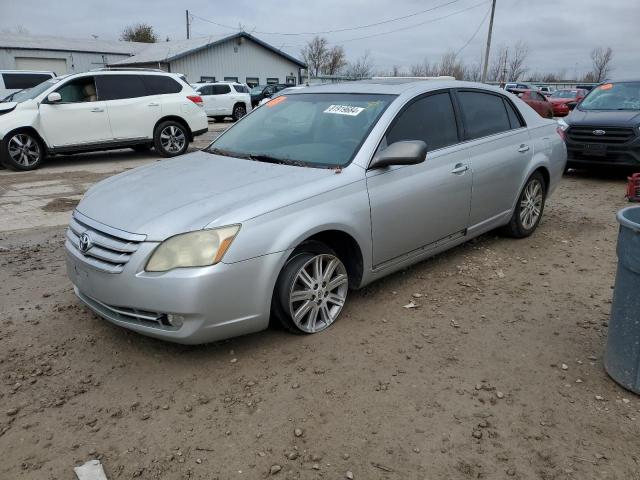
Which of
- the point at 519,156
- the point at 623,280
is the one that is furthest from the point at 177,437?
the point at 519,156

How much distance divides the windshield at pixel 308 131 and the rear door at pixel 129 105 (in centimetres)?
719

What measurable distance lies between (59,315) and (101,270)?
Result: 3.59 feet

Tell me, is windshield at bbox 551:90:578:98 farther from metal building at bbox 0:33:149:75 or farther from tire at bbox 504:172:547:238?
metal building at bbox 0:33:149:75

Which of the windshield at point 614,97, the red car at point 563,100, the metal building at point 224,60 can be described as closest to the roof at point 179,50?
the metal building at point 224,60

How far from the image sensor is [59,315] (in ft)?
12.5

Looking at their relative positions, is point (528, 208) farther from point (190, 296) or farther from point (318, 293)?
point (190, 296)

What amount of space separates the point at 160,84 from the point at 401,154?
9401mm

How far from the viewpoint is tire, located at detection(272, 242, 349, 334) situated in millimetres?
3230

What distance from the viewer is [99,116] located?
416 inches

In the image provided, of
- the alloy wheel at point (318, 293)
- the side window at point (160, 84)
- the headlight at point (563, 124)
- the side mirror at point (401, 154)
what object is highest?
the side window at point (160, 84)

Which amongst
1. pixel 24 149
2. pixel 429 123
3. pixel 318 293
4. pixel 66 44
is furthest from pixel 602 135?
pixel 66 44

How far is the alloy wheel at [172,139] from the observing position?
11.5 m

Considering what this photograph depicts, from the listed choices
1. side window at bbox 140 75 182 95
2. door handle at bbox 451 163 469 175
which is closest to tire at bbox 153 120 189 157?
side window at bbox 140 75 182 95

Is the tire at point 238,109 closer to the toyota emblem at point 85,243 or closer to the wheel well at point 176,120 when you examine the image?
the wheel well at point 176,120
